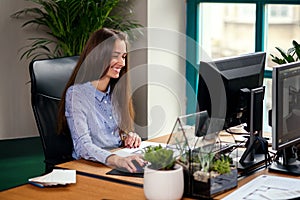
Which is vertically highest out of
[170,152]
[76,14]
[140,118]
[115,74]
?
[76,14]

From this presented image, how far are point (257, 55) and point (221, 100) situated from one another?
0.36 meters

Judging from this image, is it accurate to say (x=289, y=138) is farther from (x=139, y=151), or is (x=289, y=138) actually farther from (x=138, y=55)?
(x=138, y=55)

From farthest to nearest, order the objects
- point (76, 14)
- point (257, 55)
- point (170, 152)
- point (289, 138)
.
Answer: point (76, 14) < point (257, 55) < point (289, 138) < point (170, 152)

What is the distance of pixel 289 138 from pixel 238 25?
7.02ft

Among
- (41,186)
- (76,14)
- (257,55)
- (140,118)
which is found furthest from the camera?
(140,118)

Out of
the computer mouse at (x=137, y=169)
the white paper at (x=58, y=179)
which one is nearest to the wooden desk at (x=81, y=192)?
the white paper at (x=58, y=179)

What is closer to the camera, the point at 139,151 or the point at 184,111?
the point at 139,151

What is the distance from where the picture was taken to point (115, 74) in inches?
A: 116

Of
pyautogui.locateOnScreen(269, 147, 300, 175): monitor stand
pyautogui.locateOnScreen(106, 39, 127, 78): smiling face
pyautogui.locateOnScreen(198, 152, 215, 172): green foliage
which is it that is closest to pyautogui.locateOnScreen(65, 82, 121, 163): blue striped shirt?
pyautogui.locateOnScreen(106, 39, 127, 78): smiling face

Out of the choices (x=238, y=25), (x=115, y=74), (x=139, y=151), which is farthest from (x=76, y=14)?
(x=139, y=151)

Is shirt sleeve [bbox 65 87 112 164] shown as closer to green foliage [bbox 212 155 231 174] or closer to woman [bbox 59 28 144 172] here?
woman [bbox 59 28 144 172]

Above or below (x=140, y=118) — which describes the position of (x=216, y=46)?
above

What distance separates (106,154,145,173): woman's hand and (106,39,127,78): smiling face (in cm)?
53

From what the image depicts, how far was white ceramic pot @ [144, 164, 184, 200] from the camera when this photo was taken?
2102 millimetres
